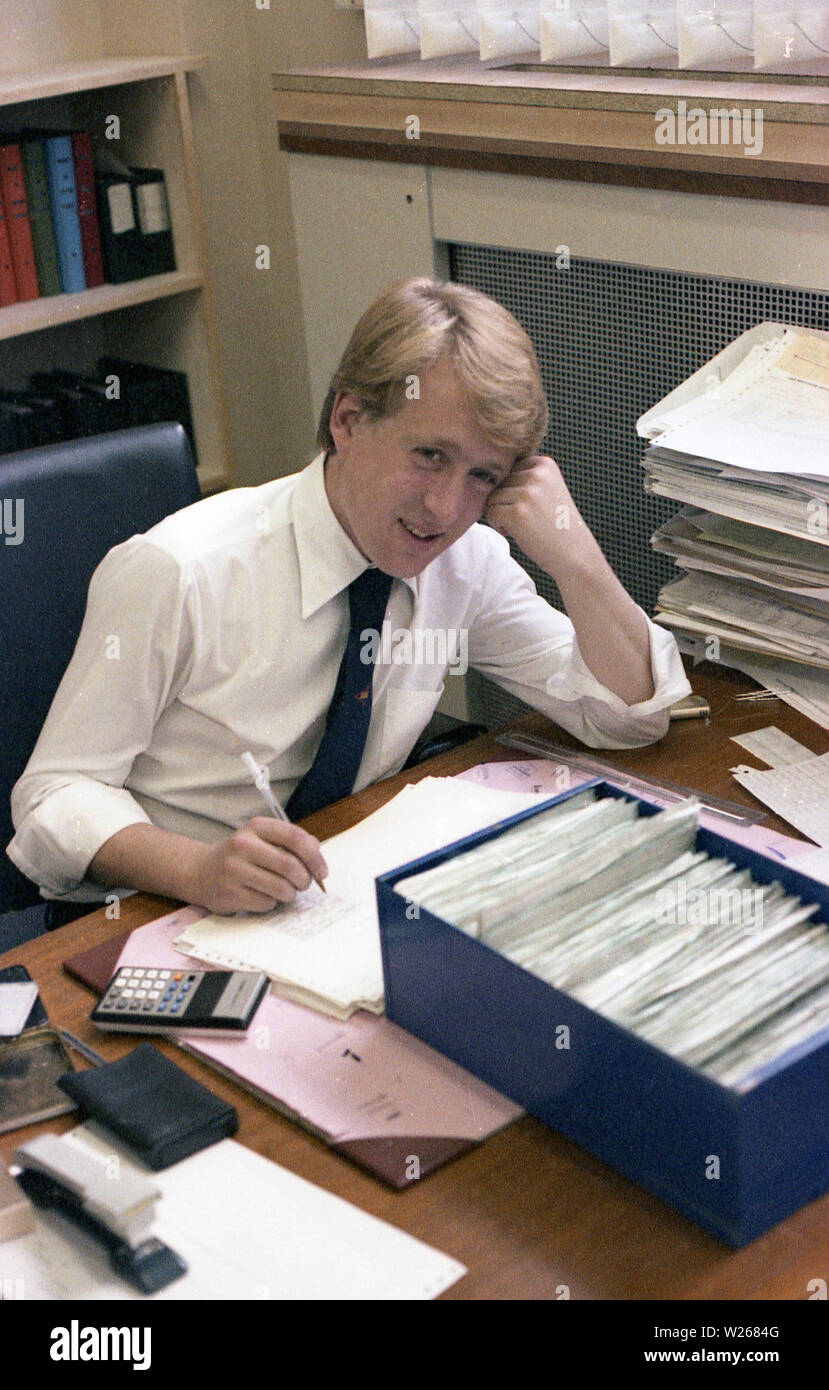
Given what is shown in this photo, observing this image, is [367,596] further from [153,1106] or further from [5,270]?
[5,270]

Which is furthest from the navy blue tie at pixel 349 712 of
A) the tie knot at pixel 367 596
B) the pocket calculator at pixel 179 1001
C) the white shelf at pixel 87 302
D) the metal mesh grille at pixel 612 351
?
the white shelf at pixel 87 302

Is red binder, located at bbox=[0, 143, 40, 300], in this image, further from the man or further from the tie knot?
the tie knot

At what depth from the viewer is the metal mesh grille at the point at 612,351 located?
1.91 meters

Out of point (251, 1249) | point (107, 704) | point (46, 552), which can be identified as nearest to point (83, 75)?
point (46, 552)

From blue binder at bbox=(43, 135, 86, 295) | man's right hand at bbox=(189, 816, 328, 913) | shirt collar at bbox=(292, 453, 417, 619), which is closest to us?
man's right hand at bbox=(189, 816, 328, 913)

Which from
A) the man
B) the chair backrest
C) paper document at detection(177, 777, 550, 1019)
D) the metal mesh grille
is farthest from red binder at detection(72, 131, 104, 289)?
paper document at detection(177, 777, 550, 1019)

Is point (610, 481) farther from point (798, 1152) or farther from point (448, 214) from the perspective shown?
point (798, 1152)

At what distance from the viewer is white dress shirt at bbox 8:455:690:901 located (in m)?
1.43

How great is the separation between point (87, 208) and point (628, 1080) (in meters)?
2.28

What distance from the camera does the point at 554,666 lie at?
169 cm

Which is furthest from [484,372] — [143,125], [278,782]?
[143,125]

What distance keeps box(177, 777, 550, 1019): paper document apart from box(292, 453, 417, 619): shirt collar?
218 millimetres

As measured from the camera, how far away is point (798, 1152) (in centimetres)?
91

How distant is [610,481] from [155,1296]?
4.82 ft
